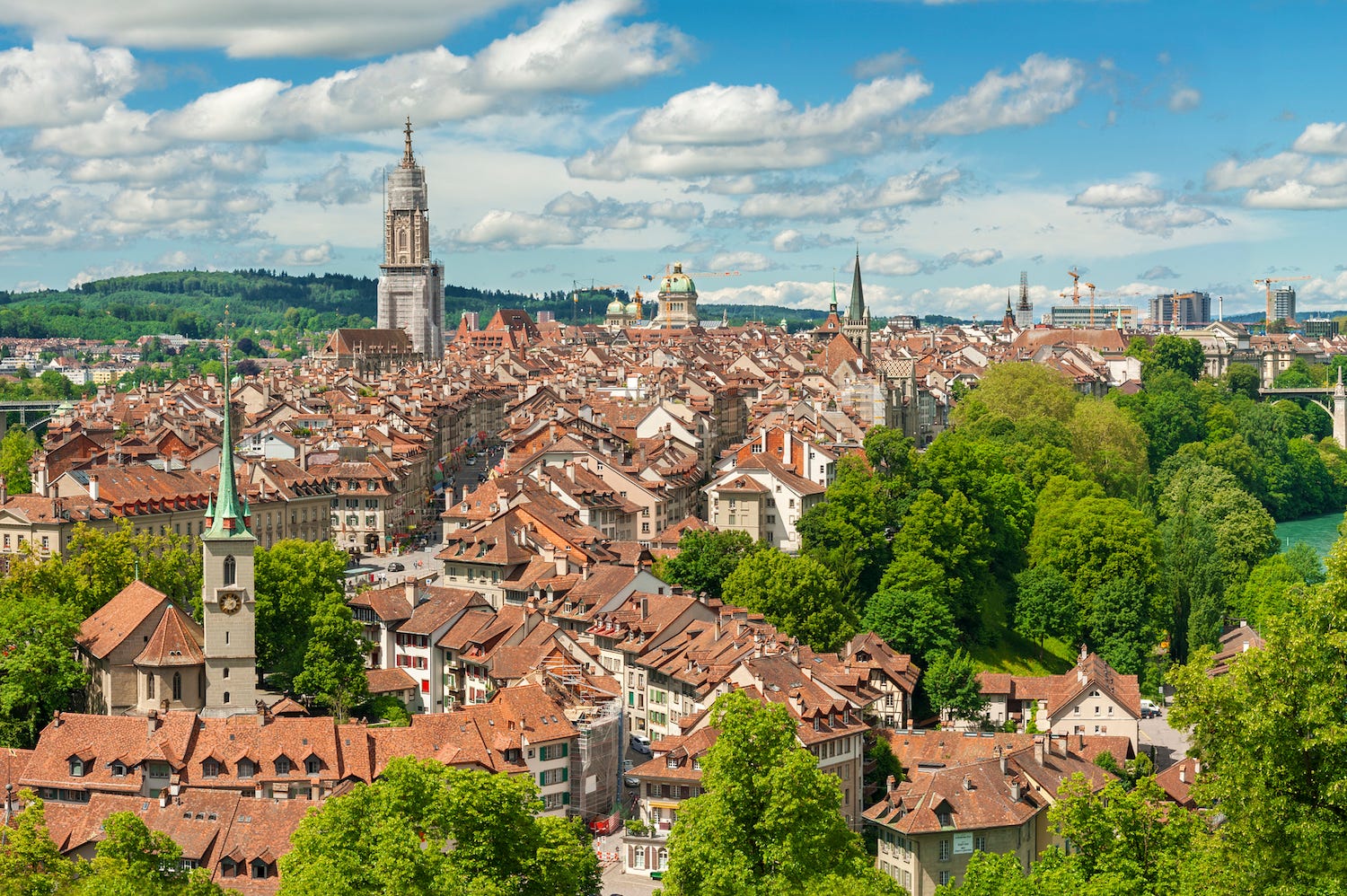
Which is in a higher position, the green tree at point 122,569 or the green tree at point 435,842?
the green tree at point 122,569

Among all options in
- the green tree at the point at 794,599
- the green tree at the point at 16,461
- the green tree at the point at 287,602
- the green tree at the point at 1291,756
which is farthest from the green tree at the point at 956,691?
the green tree at the point at 16,461

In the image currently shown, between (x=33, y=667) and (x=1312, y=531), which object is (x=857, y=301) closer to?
(x=1312, y=531)

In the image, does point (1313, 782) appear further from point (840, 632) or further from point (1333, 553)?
point (840, 632)

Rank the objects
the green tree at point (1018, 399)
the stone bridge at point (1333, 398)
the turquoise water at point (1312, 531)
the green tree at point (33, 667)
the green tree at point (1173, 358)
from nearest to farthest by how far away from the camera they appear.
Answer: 1. the green tree at point (33, 667)
2. the turquoise water at point (1312, 531)
3. the green tree at point (1018, 399)
4. the green tree at point (1173, 358)
5. the stone bridge at point (1333, 398)

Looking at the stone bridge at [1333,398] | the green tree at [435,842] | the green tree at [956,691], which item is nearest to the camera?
the green tree at [435,842]

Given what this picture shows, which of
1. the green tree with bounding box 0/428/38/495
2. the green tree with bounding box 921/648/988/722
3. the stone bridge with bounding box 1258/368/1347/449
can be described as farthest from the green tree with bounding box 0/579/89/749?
the stone bridge with bounding box 1258/368/1347/449

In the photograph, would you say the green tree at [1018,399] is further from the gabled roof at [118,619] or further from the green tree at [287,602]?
the gabled roof at [118,619]

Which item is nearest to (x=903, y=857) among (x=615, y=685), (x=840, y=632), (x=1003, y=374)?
(x=615, y=685)

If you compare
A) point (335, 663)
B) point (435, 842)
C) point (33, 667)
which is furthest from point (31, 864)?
point (335, 663)
